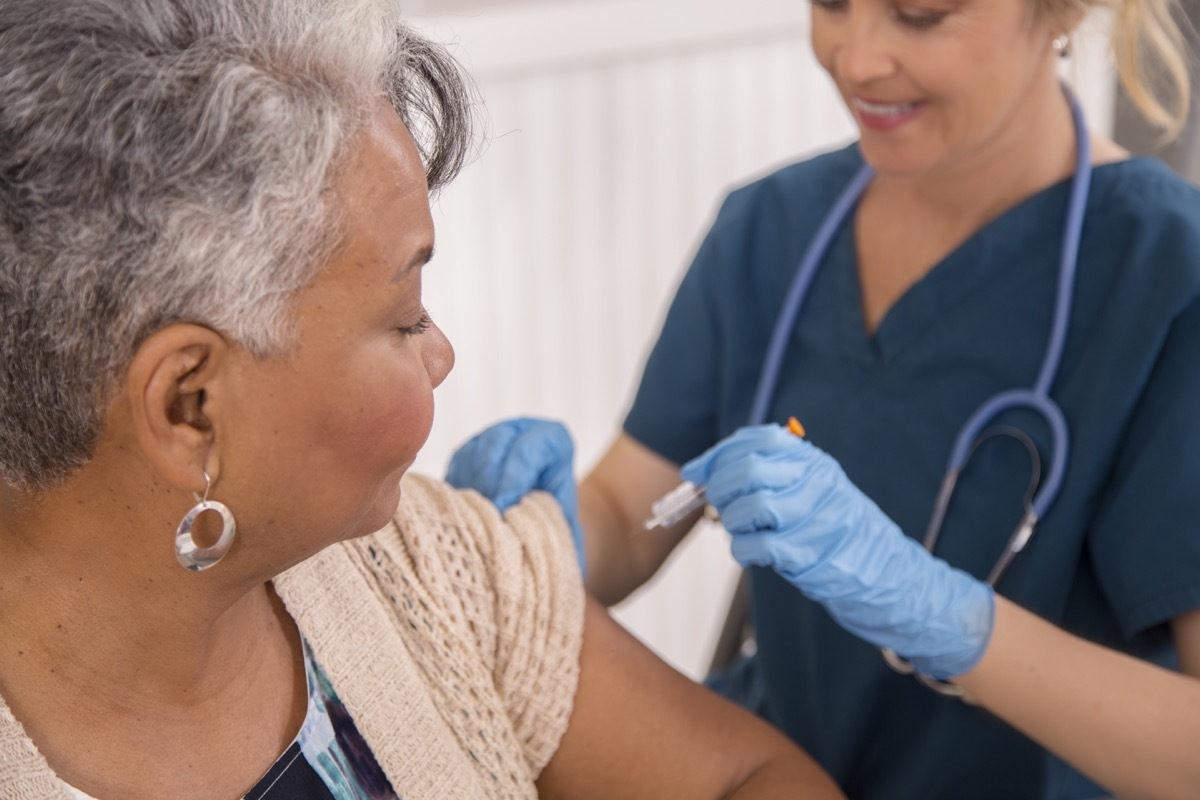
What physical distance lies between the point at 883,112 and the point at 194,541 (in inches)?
33.7

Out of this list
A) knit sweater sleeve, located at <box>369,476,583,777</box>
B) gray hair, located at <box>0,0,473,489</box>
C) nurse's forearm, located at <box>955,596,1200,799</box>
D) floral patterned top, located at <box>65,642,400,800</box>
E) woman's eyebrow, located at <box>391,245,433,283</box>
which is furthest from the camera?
nurse's forearm, located at <box>955,596,1200,799</box>

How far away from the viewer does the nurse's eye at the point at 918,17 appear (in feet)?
4.18

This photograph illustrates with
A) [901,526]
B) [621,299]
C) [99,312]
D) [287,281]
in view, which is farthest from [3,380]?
[621,299]

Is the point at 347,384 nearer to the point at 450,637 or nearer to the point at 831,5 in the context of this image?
the point at 450,637

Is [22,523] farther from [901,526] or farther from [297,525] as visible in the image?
[901,526]

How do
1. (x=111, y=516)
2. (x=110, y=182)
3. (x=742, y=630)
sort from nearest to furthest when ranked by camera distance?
(x=110, y=182) → (x=111, y=516) → (x=742, y=630)

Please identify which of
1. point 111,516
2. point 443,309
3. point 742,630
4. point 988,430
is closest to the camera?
point 111,516

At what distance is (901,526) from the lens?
56.7 inches

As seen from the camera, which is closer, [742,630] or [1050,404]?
[1050,404]

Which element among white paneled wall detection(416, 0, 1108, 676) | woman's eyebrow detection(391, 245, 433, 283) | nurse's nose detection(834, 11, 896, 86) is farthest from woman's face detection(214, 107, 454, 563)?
white paneled wall detection(416, 0, 1108, 676)

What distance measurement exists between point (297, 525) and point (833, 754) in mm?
861

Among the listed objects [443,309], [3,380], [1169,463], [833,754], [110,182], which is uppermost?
[110,182]

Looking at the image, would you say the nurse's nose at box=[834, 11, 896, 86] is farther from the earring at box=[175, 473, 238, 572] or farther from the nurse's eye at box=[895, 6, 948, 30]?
the earring at box=[175, 473, 238, 572]

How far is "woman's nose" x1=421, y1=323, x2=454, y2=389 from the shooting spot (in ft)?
3.10
